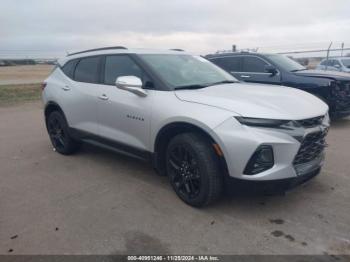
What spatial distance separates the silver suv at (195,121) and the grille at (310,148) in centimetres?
1

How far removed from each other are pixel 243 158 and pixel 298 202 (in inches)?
42.7

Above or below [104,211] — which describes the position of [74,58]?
above

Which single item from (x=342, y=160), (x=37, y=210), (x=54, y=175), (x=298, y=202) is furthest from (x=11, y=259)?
(x=342, y=160)

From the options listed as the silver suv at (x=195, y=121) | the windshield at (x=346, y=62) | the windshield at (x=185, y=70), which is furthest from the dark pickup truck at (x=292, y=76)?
the windshield at (x=346, y=62)

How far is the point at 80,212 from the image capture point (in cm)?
360

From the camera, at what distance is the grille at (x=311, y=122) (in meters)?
3.24

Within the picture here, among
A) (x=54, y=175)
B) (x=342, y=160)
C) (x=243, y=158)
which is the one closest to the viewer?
(x=243, y=158)

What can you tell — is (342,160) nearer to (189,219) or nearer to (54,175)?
(189,219)

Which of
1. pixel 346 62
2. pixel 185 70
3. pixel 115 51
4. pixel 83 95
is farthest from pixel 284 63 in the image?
pixel 346 62

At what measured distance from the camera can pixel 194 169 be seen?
3533 mm

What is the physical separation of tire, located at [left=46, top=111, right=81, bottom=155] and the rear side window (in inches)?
25.9

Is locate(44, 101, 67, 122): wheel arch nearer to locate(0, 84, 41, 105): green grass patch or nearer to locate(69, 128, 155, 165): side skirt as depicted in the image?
locate(69, 128, 155, 165): side skirt

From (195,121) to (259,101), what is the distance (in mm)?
654

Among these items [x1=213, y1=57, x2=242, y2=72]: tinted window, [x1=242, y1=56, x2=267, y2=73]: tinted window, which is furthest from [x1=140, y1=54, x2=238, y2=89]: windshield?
[x1=213, y1=57, x2=242, y2=72]: tinted window
